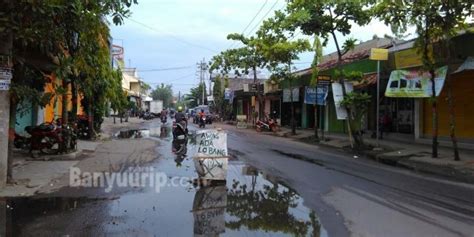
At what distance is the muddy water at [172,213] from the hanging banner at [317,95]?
67.7 feet

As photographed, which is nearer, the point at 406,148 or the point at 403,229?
the point at 403,229

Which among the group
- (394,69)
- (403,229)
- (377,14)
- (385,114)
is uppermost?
(377,14)

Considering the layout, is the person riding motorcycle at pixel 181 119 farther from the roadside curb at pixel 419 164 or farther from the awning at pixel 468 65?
the awning at pixel 468 65

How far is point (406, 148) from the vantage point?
2136cm

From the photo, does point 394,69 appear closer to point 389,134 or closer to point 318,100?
point 389,134

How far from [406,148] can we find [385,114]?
18.1 feet

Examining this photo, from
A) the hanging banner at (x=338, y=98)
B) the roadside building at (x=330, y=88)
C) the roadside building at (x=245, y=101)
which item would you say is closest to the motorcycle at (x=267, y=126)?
the roadside building at (x=330, y=88)

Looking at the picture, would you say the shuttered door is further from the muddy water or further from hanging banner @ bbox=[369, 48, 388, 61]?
the muddy water

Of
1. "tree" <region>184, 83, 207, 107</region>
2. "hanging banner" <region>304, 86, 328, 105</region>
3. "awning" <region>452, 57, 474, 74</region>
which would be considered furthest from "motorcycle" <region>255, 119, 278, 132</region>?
"tree" <region>184, 83, 207, 107</region>

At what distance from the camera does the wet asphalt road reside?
7.58 metres

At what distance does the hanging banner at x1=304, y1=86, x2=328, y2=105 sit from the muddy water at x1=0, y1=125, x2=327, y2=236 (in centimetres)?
2062

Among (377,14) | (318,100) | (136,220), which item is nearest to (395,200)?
(136,220)

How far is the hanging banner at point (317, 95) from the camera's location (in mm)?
31581

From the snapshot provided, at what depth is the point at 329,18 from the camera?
23594 millimetres
